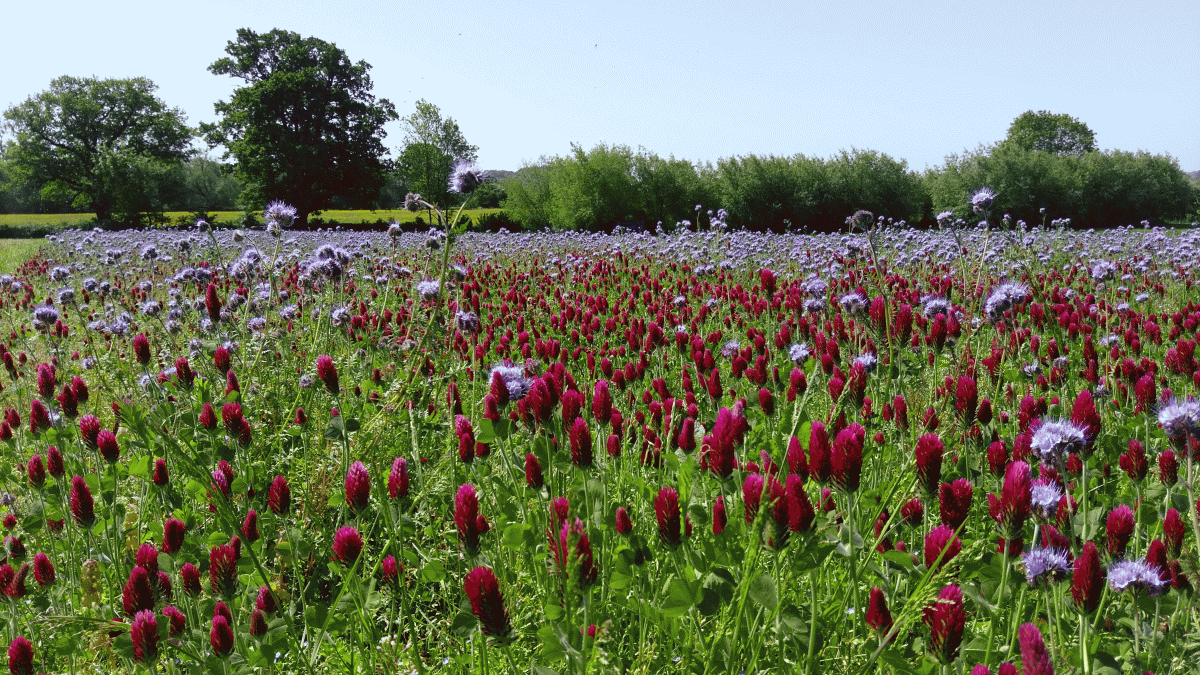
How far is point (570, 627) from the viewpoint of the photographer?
4.80 feet

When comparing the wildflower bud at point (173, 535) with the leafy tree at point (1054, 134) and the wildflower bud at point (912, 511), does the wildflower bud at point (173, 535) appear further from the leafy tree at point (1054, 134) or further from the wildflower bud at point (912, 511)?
the leafy tree at point (1054, 134)

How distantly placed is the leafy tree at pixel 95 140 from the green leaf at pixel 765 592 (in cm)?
5671

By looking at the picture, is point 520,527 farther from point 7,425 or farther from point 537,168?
point 537,168

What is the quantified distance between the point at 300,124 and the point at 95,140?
75.5 ft

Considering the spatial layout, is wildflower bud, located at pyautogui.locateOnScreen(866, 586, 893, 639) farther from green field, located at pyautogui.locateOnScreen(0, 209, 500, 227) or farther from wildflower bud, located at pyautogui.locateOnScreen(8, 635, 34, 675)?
green field, located at pyautogui.locateOnScreen(0, 209, 500, 227)

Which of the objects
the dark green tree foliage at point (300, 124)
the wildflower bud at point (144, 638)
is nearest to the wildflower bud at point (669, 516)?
the wildflower bud at point (144, 638)

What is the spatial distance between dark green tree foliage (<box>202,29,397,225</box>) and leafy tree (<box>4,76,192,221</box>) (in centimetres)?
820

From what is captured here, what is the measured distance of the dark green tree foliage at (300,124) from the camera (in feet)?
148

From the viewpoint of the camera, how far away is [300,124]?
155ft

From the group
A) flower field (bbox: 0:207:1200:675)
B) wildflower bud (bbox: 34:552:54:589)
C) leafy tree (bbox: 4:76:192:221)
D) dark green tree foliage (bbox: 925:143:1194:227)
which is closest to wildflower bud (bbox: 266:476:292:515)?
flower field (bbox: 0:207:1200:675)

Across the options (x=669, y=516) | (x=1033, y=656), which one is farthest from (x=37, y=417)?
(x=1033, y=656)

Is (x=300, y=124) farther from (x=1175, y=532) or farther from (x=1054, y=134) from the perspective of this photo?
(x=1054, y=134)

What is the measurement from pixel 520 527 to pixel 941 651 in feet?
3.43

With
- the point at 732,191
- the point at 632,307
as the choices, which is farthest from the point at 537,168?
the point at 632,307
